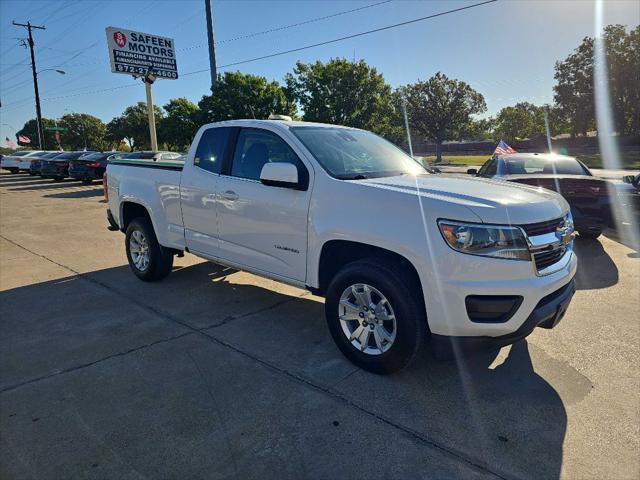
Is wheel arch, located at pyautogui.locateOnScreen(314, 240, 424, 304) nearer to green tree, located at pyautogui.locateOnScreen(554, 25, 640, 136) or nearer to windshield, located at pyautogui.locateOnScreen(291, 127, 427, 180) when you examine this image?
windshield, located at pyautogui.locateOnScreen(291, 127, 427, 180)

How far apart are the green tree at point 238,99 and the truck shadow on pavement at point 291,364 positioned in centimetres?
2388

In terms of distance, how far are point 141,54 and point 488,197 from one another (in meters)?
26.2

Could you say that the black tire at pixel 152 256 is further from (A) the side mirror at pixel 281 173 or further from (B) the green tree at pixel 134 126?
(B) the green tree at pixel 134 126

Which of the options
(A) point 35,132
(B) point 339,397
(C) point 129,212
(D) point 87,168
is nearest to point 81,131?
(A) point 35,132

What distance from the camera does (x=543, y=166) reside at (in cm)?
777

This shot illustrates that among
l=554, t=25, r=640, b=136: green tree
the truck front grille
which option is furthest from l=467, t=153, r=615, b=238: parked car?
l=554, t=25, r=640, b=136: green tree

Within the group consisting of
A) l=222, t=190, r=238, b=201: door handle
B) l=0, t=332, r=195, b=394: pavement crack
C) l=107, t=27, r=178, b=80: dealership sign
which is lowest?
l=0, t=332, r=195, b=394: pavement crack

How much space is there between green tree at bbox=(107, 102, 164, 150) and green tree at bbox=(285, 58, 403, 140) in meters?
34.5

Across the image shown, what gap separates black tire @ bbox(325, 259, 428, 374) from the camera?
3102 millimetres

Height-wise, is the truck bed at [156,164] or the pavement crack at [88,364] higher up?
the truck bed at [156,164]

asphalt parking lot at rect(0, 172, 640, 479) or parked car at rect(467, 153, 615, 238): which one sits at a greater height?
parked car at rect(467, 153, 615, 238)

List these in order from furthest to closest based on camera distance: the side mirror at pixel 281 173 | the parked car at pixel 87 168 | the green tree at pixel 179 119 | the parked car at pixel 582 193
A: the green tree at pixel 179 119, the parked car at pixel 87 168, the parked car at pixel 582 193, the side mirror at pixel 281 173

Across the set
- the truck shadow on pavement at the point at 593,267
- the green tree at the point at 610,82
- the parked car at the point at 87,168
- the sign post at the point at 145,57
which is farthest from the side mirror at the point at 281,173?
the green tree at the point at 610,82

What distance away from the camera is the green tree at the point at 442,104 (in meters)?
57.4
